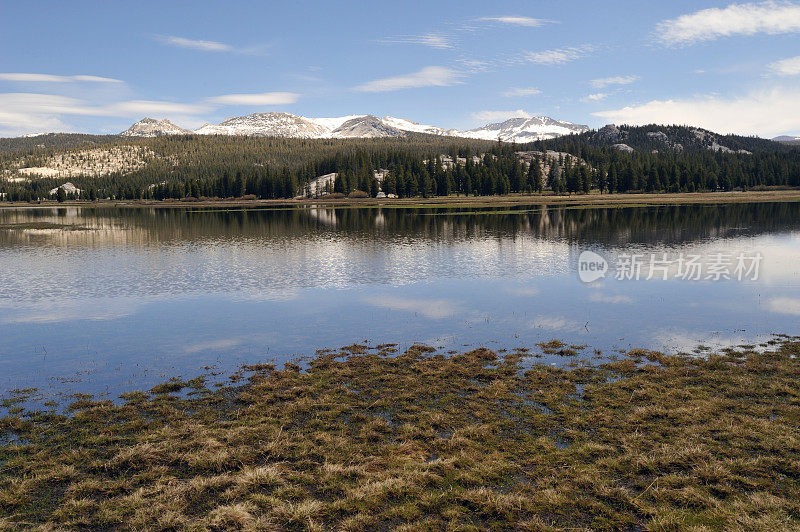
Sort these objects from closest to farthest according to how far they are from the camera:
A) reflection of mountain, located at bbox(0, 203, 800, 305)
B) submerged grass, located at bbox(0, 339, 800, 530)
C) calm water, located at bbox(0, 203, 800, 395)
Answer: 1. submerged grass, located at bbox(0, 339, 800, 530)
2. calm water, located at bbox(0, 203, 800, 395)
3. reflection of mountain, located at bbox(0, 203, 800, 305)

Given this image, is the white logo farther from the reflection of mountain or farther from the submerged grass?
the submerged grass

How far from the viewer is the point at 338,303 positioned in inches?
1323

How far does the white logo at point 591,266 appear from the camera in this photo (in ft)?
133

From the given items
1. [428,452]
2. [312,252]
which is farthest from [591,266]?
[428,452]

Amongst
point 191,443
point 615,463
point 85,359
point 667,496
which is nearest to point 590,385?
point 615,463

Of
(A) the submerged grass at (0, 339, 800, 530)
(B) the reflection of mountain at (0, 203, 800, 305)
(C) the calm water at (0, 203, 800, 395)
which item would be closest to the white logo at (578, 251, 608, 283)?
(C) the calm water at (0, 203, 800, 395)

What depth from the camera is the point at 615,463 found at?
42.0ft

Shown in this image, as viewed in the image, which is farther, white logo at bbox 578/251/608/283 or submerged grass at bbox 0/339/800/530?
white logo at bbox 578/251/608/283

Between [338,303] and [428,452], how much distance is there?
67.7 ft

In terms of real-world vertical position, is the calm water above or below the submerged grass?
above

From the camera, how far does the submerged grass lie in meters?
10.9

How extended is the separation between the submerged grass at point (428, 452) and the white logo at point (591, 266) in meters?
20.3

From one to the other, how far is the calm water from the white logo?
1006mm

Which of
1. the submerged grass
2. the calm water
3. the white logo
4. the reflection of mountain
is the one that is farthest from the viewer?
the reflection of mountain
